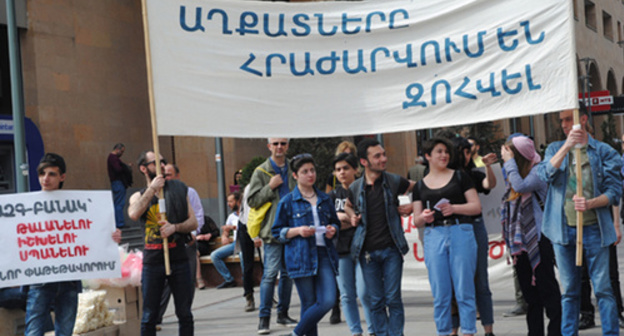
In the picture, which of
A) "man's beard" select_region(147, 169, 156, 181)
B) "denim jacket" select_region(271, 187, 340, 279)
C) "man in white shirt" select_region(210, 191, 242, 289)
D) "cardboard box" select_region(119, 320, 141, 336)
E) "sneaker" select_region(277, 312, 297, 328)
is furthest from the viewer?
"man in white shirt" select_region(210, 191, 242, 289)

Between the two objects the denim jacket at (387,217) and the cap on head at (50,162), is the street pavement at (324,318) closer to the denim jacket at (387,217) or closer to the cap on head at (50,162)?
the denim jacket at (387,217)

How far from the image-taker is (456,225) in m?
6.57

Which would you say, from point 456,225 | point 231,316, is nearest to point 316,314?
point 456,225

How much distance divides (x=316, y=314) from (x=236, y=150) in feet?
59.6

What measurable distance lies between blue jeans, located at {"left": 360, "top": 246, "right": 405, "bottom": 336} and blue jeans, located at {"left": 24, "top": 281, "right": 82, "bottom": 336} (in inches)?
96.5

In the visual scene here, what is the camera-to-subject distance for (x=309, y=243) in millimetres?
6906

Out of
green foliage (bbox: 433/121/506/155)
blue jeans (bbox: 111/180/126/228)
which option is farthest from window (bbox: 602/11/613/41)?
blue jeans (bbox: 111/180/126/228)

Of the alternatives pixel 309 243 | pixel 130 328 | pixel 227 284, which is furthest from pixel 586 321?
pixel 227 284

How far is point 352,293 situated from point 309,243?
995 millimetres

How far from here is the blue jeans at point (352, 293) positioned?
7.36 meters

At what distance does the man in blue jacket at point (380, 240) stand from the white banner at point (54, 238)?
2.15 meters

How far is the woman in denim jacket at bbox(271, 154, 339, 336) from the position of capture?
22.4 ft

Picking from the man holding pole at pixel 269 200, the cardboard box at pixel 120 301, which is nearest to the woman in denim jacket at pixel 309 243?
the man holding pole at pixel 269 200

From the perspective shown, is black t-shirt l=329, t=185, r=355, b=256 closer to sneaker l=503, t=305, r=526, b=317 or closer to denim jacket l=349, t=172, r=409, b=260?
denim jacket l=349, t=172, r=409, b=260
